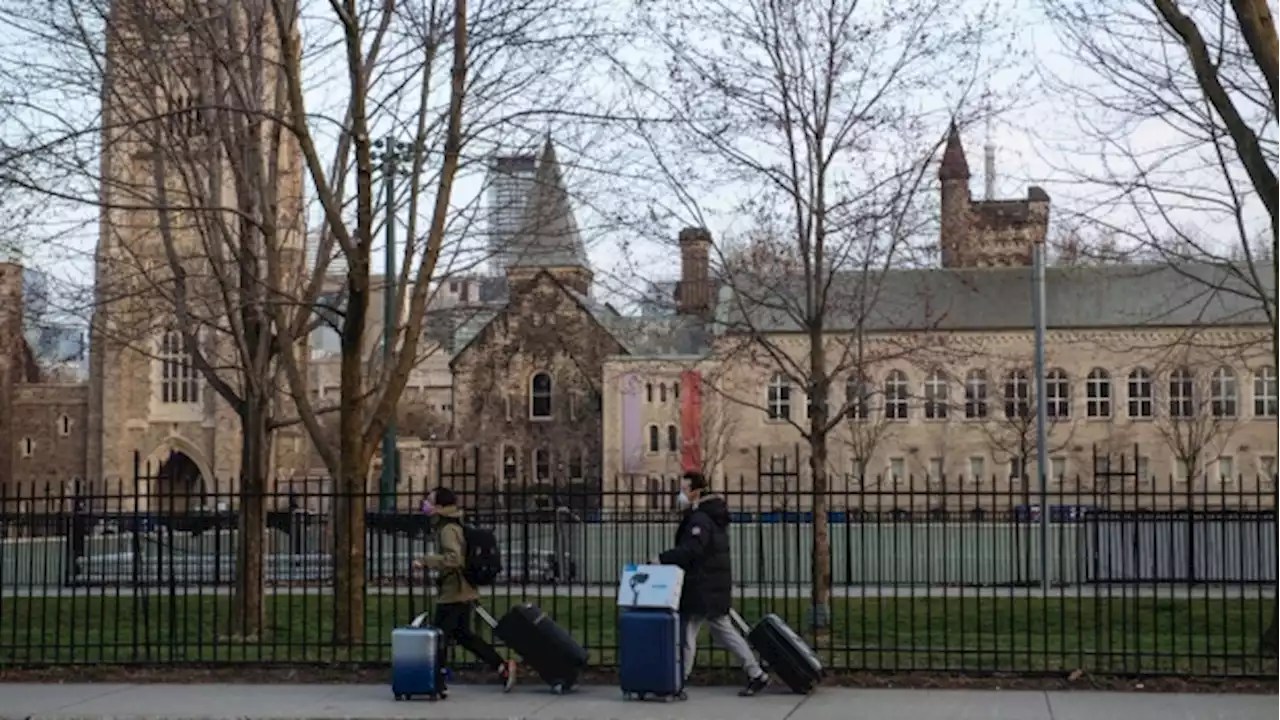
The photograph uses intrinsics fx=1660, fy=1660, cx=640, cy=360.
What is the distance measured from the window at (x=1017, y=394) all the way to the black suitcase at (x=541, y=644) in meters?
48.2

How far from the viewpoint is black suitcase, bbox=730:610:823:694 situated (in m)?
14.3

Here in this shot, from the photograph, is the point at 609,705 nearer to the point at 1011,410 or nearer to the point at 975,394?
the point at 1011,410

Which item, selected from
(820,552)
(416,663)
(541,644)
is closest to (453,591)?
(416,663)

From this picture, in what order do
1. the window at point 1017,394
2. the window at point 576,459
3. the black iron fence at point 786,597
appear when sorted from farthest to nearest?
the window at point 576,459 < the window at point 1017,394 < the black iron fence at point 786,597

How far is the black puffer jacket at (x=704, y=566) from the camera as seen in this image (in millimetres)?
14039

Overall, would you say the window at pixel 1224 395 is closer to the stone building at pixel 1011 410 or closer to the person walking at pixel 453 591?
the stone building at pixel 1011 410

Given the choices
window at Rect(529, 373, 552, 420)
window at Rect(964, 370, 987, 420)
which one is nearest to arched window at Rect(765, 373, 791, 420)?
window at Rect(964, 370, 987, 420)

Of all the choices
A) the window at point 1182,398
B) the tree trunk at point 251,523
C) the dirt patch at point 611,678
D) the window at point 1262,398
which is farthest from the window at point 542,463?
the dirt patch at point 611,678

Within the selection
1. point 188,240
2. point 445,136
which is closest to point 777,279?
point 445,136

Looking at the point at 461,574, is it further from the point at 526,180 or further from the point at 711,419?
the point at 711,419

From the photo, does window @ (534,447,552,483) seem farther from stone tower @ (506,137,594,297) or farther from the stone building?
stone tower @ (506,137,594,297)

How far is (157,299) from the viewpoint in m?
22.7

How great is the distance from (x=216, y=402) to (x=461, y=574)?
229 feet

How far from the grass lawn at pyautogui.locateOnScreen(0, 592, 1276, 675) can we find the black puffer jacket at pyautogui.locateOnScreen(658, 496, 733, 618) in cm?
181
